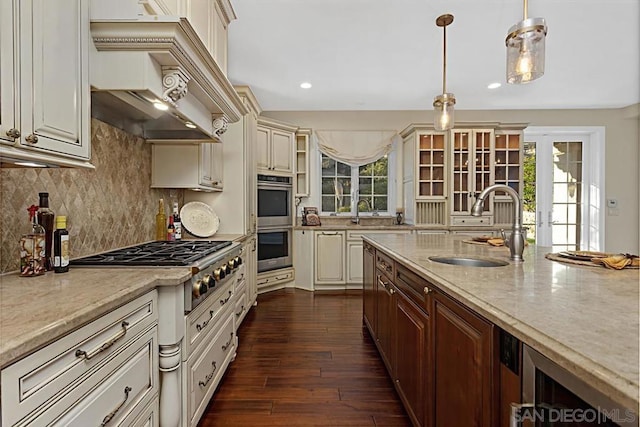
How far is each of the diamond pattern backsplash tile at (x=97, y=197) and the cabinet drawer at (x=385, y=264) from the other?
170cm

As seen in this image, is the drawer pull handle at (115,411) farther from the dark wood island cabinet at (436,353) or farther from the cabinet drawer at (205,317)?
the dark wood island cabinet at (436,353)

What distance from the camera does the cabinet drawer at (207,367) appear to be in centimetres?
159

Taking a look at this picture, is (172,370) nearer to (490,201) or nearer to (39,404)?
(39,404)

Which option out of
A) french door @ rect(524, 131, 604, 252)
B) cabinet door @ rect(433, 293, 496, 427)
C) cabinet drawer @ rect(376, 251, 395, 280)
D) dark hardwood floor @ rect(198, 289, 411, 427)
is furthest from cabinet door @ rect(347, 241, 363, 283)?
cabinet door @ rect(433, 293, 496, 427)

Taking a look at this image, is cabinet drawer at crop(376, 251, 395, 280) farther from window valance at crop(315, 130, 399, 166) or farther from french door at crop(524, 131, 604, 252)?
french door at crop(524, 131, 604, 252)

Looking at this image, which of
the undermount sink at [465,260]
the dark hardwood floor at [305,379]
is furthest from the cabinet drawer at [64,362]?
the undermount sink at [465,260]

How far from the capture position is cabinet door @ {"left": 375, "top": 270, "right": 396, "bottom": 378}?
2.11 meters

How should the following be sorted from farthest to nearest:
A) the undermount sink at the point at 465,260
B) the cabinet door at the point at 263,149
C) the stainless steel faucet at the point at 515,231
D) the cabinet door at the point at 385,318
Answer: the cabinet door at the point at 263,149
the cabinet door at the point at 385,318
the undermount sink at the point at 465,260
the stainless steel faucet at the point at 515,231

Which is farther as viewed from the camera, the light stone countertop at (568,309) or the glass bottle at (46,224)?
the glass bottle at (46,224)

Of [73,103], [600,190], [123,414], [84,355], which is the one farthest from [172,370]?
[600,190]

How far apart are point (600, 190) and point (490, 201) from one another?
6.64ft

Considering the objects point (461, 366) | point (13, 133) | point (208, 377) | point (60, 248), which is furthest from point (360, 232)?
point (13, 133)

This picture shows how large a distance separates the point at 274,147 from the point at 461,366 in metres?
3.82

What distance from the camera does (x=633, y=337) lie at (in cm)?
68
